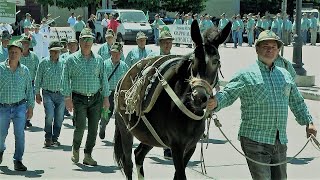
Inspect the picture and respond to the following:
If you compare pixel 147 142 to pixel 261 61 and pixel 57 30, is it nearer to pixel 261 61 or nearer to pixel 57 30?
pixel 261 61

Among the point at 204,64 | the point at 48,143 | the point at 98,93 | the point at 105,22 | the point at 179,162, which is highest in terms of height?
the point at 105,22

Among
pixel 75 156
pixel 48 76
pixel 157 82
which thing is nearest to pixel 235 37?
pixel 48 76

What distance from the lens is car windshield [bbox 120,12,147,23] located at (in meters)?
39.3

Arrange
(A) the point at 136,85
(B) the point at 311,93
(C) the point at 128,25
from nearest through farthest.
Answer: (A) the point at 136,85 → (B) the point at 311,93 → (C) the point at 128,25

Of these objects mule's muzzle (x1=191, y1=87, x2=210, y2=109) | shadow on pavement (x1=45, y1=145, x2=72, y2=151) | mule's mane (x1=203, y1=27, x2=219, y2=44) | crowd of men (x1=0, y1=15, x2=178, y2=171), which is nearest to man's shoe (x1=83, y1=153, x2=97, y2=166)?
crowd of men (x1=0, y1=15, x2=178, y2=171)

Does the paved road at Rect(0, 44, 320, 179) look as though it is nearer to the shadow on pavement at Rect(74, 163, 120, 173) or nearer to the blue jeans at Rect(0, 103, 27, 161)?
the shadow on pavement at Rect(74, 163, 120, 173)

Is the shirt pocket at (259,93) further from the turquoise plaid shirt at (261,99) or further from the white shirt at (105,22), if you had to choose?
the white shirt at (105,22)

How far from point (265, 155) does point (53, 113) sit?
6.14 metres

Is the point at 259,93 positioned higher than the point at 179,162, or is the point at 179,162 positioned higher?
the point at 259,93

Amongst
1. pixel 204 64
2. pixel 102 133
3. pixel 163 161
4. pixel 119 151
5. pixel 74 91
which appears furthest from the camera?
pixel 102 133

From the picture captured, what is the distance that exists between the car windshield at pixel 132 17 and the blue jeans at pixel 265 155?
33790 mm

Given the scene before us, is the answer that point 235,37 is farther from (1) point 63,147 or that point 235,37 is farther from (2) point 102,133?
(1) point 63,147

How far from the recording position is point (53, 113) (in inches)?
437

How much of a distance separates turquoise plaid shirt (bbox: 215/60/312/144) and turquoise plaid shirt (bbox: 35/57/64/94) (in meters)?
5.94
